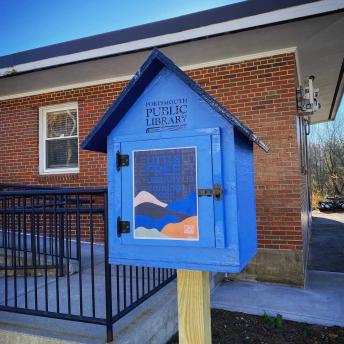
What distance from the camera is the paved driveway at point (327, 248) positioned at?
630 centimetres

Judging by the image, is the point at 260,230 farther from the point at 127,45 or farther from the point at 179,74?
the point at 179,74

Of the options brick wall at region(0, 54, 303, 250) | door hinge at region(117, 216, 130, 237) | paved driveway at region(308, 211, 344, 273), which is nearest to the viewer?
door hinge at region(117, 216, 130, 237)

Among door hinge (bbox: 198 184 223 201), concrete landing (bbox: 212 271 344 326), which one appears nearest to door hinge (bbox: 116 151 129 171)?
door hinge (bbox: 198 184 223 201)

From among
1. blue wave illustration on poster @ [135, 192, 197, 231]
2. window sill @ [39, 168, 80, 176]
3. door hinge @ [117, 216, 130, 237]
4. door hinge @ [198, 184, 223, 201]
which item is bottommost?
door hinge @ [117, 216, 130, 237]

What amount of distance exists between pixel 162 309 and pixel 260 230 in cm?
256

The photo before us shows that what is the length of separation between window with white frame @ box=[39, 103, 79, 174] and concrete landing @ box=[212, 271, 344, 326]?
3.69m

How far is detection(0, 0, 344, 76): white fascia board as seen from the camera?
3.73m

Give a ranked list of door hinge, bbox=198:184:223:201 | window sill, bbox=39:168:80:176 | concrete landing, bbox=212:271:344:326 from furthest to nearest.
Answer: window sill, bbox=39:168:80:176 < concrete landing, bbox=212:271:344:326 < door hinge, bbox=198:184:223:201

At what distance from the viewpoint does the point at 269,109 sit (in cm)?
524

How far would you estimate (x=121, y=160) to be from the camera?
6.40 ft

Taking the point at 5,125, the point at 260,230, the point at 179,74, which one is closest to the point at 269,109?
the point at 260,230

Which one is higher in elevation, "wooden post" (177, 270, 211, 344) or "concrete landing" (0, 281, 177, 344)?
"wooden post" (177, 270, 211, 344)

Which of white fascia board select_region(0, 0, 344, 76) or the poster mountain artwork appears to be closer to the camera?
the poster mountain artwork

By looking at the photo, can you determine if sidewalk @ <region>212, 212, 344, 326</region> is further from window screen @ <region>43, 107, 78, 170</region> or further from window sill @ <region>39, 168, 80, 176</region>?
window screen @ <region>43, 107, 78, 170</region>
